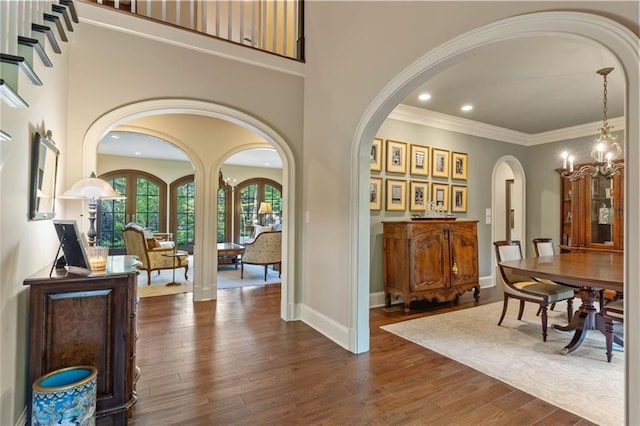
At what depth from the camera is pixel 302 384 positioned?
248 cm

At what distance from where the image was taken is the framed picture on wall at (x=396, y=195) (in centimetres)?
476

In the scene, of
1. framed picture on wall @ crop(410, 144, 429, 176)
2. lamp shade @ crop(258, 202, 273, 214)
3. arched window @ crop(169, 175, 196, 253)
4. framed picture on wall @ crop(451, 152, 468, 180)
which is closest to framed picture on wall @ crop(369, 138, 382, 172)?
framed picture on wall @ crop(410, 144, 429, 176)

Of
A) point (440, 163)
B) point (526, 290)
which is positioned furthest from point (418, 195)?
point (526, 290)

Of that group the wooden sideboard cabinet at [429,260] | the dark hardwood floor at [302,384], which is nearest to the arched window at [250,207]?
the wooden sideboard cabinet at [429,260]

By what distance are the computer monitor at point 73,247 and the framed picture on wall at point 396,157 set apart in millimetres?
3814

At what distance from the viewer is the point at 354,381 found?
99.4 inches

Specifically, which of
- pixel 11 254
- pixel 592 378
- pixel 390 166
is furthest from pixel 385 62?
pixel 592 378

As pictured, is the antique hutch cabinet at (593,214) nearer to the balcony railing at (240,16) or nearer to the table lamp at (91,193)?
the balcony railing at (240,16)

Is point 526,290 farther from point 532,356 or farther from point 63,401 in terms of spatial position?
point 63,401

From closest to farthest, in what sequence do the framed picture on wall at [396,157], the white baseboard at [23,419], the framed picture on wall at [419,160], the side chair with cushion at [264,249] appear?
the white baseboard at [23,419] → the framed picture on wall at [396,157] → the framed picture on wall at [419,160] → the side chair with cushion at [264,249]

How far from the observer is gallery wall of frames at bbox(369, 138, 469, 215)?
467cm

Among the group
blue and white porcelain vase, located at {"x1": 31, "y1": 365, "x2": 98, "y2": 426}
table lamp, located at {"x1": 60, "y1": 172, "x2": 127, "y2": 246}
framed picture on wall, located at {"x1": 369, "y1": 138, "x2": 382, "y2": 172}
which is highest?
framed picture on wall, located at {"x1": 369, "y1": 138, "x2": 382, "y2": 172}

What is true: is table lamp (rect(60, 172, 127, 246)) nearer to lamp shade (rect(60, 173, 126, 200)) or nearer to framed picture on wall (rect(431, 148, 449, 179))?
lamp shade (rect(60, 173, 126, 200))

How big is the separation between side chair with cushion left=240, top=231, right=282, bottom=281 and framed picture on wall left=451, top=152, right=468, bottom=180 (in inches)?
134
